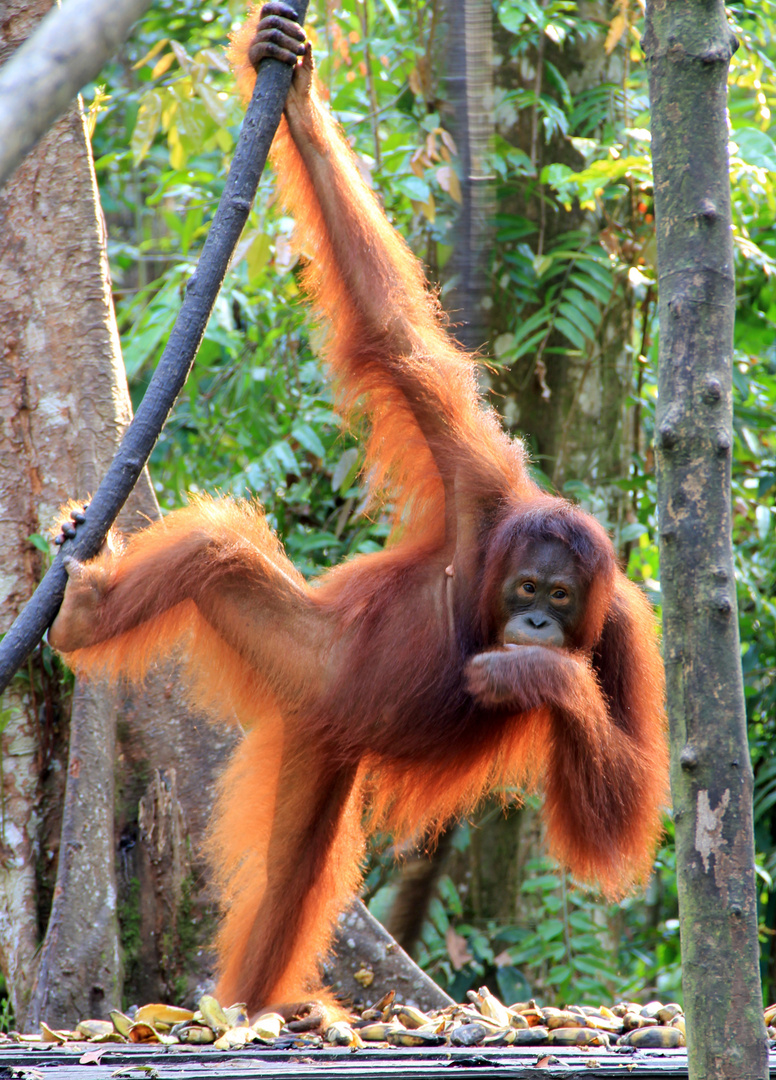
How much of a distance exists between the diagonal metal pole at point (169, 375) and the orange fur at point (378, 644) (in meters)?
0.30

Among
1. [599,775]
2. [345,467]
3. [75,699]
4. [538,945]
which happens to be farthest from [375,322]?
[538,945]

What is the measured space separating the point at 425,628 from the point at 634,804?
77 centimetres

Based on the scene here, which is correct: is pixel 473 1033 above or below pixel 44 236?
below

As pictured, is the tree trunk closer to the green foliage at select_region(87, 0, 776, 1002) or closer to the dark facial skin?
the green foliage at select_region(87, 0, 776, 1002)

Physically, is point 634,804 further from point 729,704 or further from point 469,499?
point 729,704

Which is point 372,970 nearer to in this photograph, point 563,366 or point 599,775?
point 599,775

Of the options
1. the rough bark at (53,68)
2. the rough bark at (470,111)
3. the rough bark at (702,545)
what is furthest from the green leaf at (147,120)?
the rough bark at (53,68)

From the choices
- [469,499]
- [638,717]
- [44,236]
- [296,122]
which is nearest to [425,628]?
[469,499]

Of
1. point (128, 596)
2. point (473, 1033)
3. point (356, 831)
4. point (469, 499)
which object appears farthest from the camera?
point (356, 831)

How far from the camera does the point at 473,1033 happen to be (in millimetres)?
2537

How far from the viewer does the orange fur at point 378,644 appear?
280 centimetres

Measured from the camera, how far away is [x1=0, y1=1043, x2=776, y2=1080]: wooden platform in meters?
2.00

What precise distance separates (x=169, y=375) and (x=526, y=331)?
2320 millimetres

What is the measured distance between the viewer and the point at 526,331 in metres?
4.40
